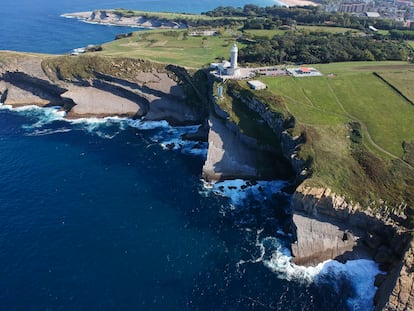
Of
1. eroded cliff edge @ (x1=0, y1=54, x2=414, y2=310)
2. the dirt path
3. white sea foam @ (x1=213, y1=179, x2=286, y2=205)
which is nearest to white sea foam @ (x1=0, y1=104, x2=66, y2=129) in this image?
eroded cliff edge @ (x1=0, y1=54, x2=414, y2=310)

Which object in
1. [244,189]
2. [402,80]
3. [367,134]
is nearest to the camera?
[367,134]

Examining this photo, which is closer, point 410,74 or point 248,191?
point 248,191

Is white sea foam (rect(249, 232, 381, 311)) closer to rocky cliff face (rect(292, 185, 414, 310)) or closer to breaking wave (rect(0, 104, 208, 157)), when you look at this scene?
rocky cliff face (rect(292, 185, 414, 310))

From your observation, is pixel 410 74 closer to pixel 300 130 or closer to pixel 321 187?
pixel 300 130

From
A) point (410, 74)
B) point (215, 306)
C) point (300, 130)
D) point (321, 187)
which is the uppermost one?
point (410, 74)

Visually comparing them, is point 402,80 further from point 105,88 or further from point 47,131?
point 47,131

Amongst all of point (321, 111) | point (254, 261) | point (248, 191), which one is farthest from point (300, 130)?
point (254, 261)

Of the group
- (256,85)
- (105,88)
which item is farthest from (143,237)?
(105,88)
